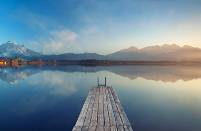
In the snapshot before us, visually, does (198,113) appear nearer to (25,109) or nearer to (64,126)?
(64,126)

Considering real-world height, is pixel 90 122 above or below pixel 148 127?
above

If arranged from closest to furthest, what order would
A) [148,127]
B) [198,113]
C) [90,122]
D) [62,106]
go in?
1. [90,122]
2. [148,127]
3. [198,113]
4. [62,106]

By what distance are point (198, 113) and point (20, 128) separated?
16.7m

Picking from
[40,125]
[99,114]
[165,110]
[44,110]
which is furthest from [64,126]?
[165,110]

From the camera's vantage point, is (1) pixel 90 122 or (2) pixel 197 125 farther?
(2) pixel 197 125

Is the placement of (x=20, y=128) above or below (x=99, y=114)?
below

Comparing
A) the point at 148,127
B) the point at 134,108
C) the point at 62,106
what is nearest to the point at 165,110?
the point at 134,108

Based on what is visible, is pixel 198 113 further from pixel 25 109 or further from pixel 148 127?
pixel 25 109

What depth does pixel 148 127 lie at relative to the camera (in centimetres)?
2112

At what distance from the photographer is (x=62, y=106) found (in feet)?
102

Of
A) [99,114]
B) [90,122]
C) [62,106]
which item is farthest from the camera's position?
[62,106]

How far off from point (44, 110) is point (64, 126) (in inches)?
313

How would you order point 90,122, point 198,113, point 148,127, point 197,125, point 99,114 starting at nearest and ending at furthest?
1. point 90,122
2. point 99,114
3. point 148,127
4. point 197,125
5. point 198,113

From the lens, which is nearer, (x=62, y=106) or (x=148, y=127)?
(x=148, y=127)
